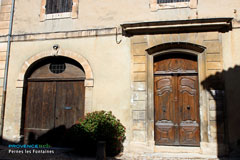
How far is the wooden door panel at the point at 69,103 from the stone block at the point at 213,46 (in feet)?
12.8

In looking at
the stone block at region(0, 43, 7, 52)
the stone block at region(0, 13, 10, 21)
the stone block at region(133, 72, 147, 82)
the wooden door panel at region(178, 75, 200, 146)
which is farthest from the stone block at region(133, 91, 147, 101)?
the stone block at region(0, 13, 10, 21)

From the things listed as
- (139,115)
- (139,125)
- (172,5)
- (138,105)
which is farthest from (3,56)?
(172,5)

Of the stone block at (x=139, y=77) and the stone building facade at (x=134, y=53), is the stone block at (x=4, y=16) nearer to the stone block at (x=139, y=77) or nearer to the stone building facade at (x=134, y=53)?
the stone building facade at (x=134, y=53)

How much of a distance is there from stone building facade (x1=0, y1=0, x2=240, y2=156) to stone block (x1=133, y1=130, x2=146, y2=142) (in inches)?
1.1

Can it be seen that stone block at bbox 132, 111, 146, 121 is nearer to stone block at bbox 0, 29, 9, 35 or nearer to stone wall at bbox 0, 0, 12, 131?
stone wall at bbox 0, 0, 12, 131

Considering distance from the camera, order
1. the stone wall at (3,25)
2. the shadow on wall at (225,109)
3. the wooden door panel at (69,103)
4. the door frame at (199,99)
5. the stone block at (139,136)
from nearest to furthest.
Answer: the shadow on wall at (225,109) → the door frame at (199,99) → the stone block at (139,136) → the wooden door panel at (69,103) → the stone wall at (3,25)

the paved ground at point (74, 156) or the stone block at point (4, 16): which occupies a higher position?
the stone block at point (4, 16)

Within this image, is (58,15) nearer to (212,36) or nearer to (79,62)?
(79,62)

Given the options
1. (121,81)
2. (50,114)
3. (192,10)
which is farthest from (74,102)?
(192,10)

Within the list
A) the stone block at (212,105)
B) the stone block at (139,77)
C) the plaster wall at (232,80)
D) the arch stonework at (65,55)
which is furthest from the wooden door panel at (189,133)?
the arch stonework at (65,55)

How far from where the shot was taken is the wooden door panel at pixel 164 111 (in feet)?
19.5

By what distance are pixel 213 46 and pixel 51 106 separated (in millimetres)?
5260

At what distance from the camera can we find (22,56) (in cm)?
686

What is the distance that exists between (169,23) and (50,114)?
463 cm
